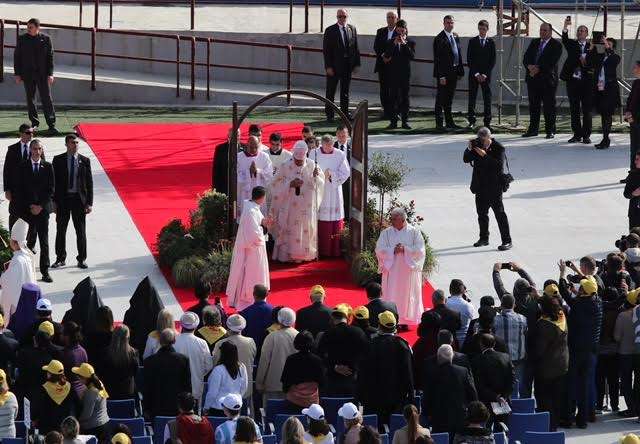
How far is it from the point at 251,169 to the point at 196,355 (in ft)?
21.2

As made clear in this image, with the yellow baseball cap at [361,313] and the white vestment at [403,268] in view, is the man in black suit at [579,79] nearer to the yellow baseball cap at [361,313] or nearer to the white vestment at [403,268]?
the white vestment at [403,268]

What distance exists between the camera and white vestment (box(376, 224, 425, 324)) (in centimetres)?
1958

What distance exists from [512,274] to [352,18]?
15895mm

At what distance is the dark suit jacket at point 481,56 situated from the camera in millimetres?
29203

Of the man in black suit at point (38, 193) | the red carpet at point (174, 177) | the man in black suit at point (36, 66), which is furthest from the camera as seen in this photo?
the man in black suit at point (36, 66)

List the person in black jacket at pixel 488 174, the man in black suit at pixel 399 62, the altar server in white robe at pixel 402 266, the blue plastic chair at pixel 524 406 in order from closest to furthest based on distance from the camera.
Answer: the blue plastic chair at pixel 524 406 < the altar server in white robe at pixel 402 266 < the person in black jacket at pixel 488 174 < the man in black suit at pixel 399 62

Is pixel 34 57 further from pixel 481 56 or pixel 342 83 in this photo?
pixel 481 56

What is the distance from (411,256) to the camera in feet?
64.2

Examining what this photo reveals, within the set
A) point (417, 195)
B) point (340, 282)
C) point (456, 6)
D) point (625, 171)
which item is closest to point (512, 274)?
point (340, 282)

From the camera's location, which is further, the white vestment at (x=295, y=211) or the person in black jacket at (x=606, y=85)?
the person in black jacket at (x=606, y=85)

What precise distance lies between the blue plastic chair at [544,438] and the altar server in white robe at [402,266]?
17.6ft

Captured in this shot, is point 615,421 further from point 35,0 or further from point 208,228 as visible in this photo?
point 35,0

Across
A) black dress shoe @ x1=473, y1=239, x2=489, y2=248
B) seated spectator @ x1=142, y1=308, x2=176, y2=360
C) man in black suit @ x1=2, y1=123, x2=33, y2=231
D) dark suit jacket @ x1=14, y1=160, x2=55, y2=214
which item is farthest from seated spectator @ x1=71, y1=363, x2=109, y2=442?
black dress shoe @ x1=473, y1=239, x2=489, y2=248

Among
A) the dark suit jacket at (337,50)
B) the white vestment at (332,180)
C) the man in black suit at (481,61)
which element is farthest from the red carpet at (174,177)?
the man in black suit at (481,61)
